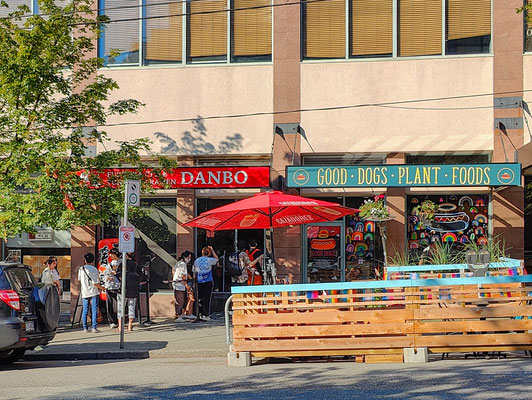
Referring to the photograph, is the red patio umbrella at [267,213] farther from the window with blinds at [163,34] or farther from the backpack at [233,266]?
the window with blinds at [163,34]

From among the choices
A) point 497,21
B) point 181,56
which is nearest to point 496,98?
point 497,21

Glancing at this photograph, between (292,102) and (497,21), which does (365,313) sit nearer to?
(292,102)

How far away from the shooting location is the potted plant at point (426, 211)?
1678 centimetres

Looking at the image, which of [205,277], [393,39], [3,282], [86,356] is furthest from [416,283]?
[393,39]

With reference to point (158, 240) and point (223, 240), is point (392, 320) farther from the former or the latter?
point (158, 240)

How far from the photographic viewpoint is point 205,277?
1631 cm

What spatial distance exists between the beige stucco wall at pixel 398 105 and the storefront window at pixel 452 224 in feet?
4.03

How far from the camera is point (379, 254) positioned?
17.6 meters

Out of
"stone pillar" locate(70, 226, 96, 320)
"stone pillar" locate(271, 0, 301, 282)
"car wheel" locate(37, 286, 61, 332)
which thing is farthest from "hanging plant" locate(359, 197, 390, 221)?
"car wheel" locate(37, 286, 61, 332)

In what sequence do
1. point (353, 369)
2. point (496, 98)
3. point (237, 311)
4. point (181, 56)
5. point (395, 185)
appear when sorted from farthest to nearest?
point (181, 56), point (496, 98), point (395, 185), point (237, 311), point (353, 369)

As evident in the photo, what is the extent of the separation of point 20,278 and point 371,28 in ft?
34.5

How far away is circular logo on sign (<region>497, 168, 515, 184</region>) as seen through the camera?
14.8 metres

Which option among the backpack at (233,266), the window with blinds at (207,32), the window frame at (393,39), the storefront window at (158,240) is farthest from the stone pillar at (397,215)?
the storefront window at (158,240)

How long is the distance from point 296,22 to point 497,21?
478cm
